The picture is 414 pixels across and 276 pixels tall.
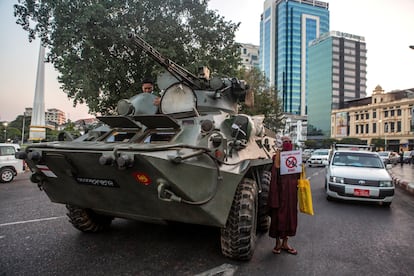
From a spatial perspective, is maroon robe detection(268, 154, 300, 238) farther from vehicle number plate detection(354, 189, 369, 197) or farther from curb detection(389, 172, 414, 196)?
curb detection(389, 172, 414, 196)

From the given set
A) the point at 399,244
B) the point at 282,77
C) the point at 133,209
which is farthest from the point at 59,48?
the point at 282,77

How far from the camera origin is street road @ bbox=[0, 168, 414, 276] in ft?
11.9

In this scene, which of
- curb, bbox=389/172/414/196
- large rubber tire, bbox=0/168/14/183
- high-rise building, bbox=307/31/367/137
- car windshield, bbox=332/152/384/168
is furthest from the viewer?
high-rise building, bbox=307/31/367/137

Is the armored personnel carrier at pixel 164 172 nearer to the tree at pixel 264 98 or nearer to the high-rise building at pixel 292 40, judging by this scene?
the tree at pixel 264 98

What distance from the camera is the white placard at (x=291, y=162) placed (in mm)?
4086

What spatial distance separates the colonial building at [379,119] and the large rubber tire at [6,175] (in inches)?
2492

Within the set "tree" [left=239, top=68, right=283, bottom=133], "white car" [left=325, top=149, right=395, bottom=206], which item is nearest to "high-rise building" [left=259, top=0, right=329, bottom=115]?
"tree" [left=239, top=68, right=283, bottom=133]

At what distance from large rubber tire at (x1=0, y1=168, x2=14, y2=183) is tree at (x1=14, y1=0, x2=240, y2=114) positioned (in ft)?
11.6

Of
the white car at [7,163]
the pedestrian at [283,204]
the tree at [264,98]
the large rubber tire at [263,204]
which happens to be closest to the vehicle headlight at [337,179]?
the large rubber tire at [263,204]

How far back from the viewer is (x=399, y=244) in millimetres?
4836

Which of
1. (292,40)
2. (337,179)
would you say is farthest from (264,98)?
(292,40)

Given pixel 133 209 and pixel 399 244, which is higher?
pixel 133 209

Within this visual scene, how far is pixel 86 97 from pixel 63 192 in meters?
9.05

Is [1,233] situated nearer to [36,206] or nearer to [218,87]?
[36,206]
